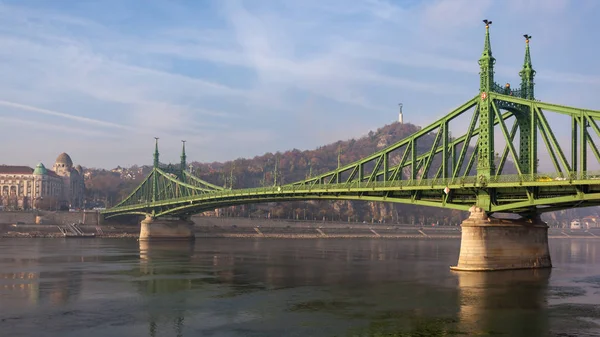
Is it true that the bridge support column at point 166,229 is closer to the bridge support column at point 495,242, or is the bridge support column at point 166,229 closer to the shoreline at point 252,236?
the shoreline at point 252,236

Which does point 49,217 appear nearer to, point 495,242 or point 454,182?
point 454,182

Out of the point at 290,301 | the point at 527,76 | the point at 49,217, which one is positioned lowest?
the point at 290,301

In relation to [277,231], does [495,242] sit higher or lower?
higher

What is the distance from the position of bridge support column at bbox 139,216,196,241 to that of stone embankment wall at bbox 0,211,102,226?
114 feet

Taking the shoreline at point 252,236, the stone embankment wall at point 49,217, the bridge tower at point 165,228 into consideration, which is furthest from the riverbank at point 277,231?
the bridge tower at point 165,228

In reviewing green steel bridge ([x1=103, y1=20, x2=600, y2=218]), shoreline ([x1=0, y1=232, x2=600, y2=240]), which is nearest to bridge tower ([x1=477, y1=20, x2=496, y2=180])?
green steel bridge ([x1=103, y1=20, x2=600, y2=218])

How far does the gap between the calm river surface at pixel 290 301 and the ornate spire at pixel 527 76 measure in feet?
64.7

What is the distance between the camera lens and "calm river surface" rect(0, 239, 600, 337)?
35.3m

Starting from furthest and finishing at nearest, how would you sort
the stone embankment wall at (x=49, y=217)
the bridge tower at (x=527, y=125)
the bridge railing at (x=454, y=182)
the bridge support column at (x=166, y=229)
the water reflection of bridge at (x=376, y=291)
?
the stone embankment wall at (x=49, y=217)
the bridge support column at (x=166, y=229)
the bridge tower at (x=527, y=125)
the bridge railing at (x=454, y=182)
the water reflection of bridge at (x=376, y=291)

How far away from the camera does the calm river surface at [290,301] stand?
116 ft

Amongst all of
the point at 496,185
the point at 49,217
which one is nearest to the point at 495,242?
the point at 496,185

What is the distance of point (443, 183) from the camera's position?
215ft

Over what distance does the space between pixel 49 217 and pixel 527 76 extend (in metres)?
132

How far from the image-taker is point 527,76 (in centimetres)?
6950
